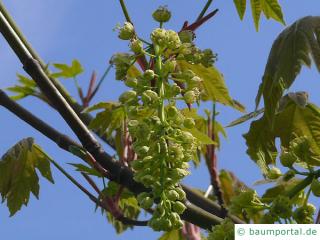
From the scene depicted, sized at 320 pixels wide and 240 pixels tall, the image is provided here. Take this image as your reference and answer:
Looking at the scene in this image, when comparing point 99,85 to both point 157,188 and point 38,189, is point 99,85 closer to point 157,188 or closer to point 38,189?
point 38,189

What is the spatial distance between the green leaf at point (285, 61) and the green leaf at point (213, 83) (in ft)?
1.00

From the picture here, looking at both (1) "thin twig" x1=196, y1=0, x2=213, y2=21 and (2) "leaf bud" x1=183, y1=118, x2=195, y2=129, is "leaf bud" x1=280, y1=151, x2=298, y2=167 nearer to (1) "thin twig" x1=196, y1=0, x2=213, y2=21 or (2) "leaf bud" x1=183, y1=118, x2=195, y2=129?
(2) "leaf bud" x1=183, y1=118, x2=195, y2=129

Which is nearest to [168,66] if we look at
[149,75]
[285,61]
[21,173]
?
[149,75]

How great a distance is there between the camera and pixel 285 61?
177cm

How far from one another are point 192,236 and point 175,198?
127 cm

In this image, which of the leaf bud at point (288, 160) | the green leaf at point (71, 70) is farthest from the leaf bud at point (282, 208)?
the green leaf at point (71, 70)

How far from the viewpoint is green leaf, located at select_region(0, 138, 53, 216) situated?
7.72 ft

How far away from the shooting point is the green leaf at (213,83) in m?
2.15

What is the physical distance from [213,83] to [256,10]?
0.24m

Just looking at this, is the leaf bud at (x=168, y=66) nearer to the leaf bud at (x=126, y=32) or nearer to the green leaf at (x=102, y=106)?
the leaf bud at (x=126, y=32)

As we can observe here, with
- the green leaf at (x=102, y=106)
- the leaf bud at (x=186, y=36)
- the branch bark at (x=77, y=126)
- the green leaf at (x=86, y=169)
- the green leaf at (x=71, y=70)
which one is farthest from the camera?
the green leaf at (x=71, y=70)

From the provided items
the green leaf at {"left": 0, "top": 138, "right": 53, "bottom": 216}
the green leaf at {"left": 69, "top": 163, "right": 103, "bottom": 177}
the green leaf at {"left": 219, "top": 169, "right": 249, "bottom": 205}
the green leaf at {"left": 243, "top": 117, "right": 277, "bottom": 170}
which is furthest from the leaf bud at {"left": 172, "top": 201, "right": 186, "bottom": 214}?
the green leaf at {"left": 219, "top": 169, "right": 249, "bottom": 205}

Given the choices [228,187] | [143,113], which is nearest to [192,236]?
[228,187]

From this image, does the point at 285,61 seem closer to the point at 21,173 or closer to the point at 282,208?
the point at 282,208
